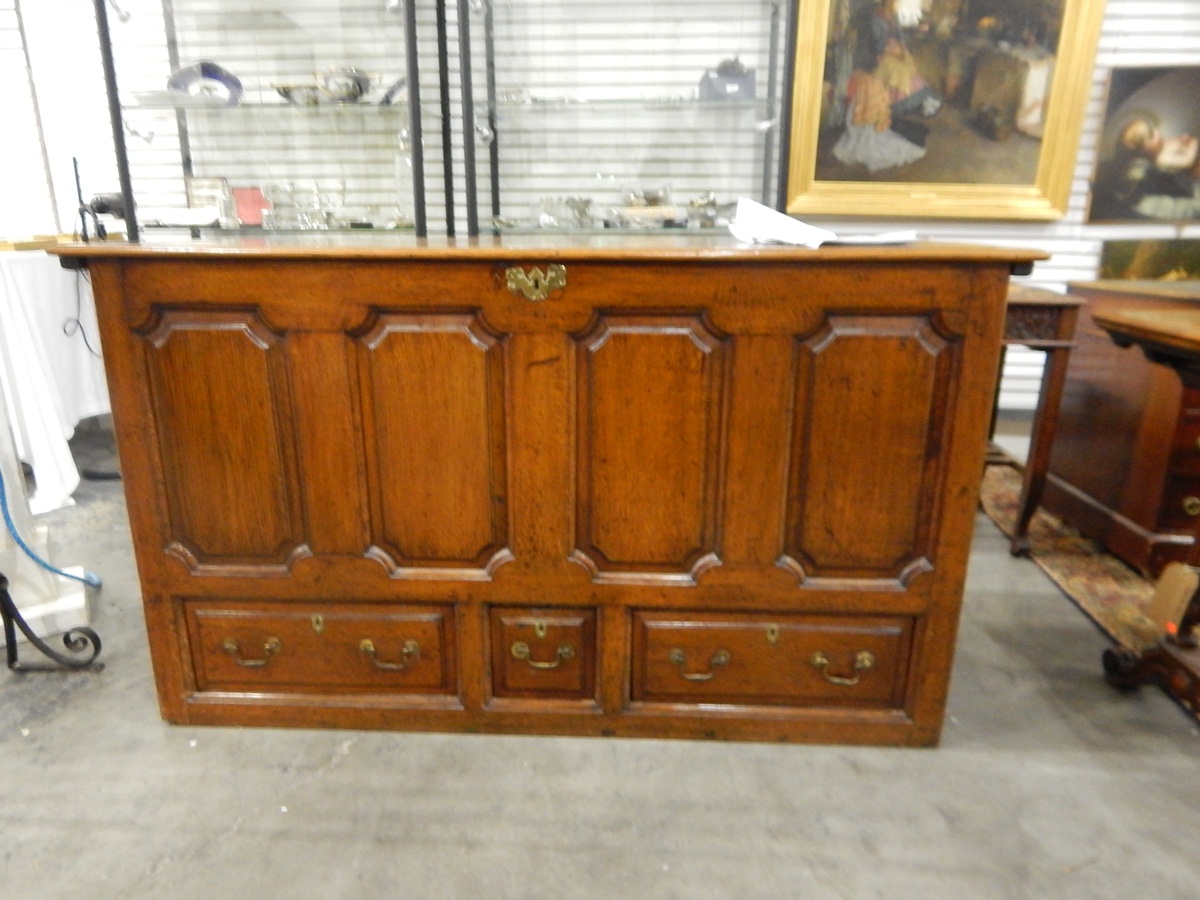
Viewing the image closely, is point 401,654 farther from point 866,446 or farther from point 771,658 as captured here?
point 866,446

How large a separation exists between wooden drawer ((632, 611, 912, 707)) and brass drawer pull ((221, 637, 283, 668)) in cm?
87

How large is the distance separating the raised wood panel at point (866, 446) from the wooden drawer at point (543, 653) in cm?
53

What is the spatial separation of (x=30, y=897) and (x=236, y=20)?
248 cm

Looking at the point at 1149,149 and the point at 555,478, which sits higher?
the point at 1149,149

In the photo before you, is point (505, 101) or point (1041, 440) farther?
point (1041, 440)

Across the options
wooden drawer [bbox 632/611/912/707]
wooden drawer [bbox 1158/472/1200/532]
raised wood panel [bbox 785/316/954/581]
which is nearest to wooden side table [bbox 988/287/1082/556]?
wooden drawer [bbox 1158/472/1200/532]

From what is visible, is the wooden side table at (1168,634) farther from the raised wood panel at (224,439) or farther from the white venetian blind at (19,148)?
the white venetian blind at (19,148)

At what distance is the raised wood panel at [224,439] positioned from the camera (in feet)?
5.37

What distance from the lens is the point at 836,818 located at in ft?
5.29

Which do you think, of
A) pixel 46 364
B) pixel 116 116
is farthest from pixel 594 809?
pixel 46 364

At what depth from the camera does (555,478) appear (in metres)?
1.68

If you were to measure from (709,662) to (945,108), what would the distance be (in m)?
2.83

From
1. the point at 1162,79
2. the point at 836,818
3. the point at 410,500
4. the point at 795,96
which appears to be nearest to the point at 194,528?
the point at 410,500

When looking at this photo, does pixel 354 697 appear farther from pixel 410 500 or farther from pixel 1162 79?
pixel 1162 79
